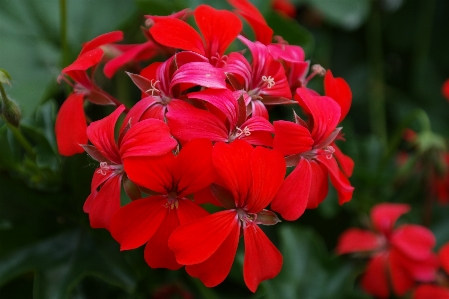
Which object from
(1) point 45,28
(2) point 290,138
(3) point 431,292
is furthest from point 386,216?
(1) point 45,28

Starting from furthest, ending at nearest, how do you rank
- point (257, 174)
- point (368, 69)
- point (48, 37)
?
A: point (368, 69) < point (48, 37) < point (257, 174)

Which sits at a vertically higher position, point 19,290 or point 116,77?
point 116,77

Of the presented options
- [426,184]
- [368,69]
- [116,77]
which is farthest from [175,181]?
[368,69]

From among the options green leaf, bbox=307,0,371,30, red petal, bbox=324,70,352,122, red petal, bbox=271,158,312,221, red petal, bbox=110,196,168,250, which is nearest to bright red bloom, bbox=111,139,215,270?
red petal, bbox=110,196,168,250

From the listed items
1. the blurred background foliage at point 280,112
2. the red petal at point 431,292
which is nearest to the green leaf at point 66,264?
the blurred background foliage at point 280,112

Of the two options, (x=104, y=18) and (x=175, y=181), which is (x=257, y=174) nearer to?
(x=175, y=181)

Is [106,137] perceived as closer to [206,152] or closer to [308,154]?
[206,152]

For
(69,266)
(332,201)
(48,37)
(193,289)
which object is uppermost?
(48,37)
